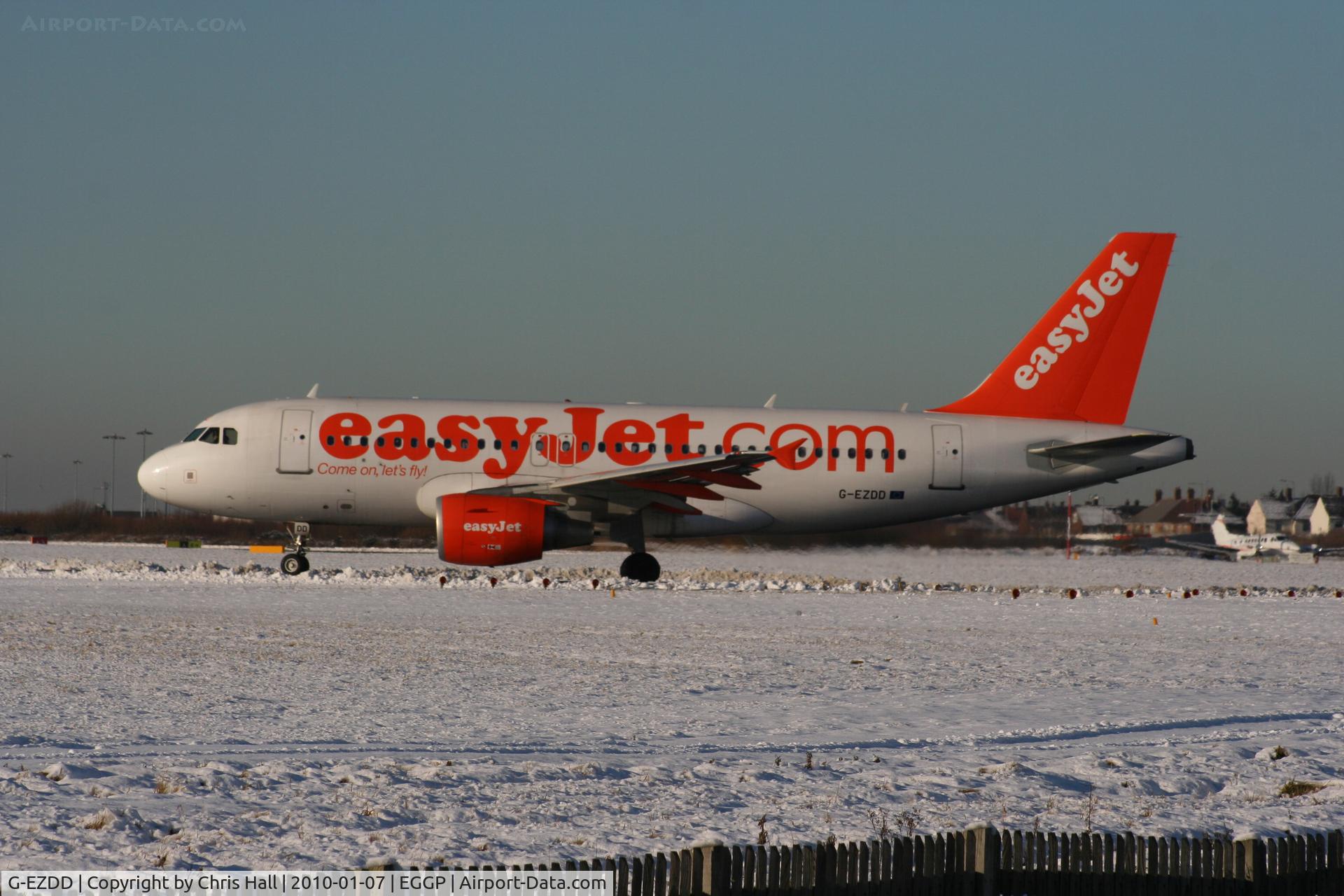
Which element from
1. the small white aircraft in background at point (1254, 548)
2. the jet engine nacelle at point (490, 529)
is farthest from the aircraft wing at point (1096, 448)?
the small white aircraft in background at point (1254, 548)

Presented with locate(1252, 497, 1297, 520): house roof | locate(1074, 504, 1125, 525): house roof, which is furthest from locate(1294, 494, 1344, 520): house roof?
locate(1074, 504, 1125, 525): house roof

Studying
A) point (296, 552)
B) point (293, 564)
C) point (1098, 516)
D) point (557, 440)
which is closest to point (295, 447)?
point (296, 552)

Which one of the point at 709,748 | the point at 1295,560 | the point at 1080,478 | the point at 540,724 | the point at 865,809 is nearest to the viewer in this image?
the point at 865,809

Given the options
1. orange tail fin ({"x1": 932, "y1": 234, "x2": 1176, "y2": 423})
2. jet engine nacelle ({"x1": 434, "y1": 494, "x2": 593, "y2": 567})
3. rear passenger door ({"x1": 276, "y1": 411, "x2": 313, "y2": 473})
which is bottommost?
jet engine nacelle ({"x1": 434, "y1": 494, "x2": 593, "y2": 567})

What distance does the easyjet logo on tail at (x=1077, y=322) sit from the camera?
2933cm

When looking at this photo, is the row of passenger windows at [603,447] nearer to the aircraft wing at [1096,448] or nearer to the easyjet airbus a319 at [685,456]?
the easyjet airbus a319 at [685,456]

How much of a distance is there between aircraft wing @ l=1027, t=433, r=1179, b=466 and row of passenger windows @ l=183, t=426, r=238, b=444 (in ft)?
54.4

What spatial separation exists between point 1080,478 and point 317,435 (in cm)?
1592

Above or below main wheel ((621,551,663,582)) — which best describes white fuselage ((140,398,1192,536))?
above

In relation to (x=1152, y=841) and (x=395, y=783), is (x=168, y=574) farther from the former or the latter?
(x=1152, y=841)

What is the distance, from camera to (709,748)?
9617mm

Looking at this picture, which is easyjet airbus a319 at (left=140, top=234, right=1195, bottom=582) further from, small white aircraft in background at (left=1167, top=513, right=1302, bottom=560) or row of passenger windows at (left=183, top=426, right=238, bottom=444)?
small white aircraft in background at (left=1167, top=513, right=1302, bottom=560)

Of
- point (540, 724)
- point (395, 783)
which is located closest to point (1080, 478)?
point (540, 724)

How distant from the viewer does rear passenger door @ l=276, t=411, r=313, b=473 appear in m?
27.1
